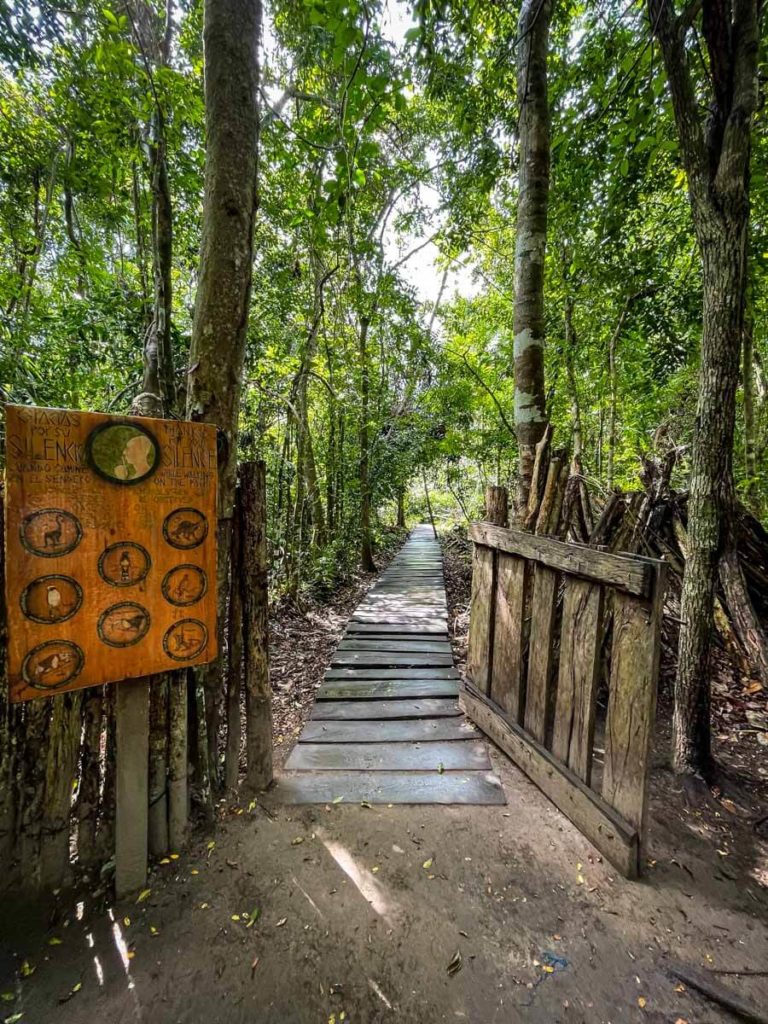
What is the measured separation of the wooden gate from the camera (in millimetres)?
1771

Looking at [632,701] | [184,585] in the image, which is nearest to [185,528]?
[184,585]

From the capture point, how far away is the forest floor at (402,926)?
131 centimetres

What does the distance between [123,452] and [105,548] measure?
0.37 metres

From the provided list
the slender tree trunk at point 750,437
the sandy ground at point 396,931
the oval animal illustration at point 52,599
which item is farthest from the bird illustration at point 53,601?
the slender tree trunk at point 750,437

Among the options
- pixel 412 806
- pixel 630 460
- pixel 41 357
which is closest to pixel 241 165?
pixel 412 806

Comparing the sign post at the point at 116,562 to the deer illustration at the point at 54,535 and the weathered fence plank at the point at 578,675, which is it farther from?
the weathered fence plank at the point at 578,675

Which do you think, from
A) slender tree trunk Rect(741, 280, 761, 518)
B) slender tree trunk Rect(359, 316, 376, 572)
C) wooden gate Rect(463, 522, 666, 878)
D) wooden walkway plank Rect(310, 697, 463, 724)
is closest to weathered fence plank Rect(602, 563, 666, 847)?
wooden gate Rect(463, 522, 666, 878)

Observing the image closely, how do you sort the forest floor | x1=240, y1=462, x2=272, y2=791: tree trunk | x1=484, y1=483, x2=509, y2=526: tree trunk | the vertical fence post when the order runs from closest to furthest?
the forest floor, the vertical fence post, x1=240, y1=462, x2=272, y2=791: tree trunk, x1=484, y1=483, x2=509, y2=526: tree trunk

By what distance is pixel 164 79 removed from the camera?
11.2ft

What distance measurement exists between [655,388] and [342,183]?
6.70m

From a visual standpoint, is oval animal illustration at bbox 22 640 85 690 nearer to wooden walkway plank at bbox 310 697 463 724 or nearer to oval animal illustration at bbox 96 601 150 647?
oval animal illustration at bbox 96 601 150 647

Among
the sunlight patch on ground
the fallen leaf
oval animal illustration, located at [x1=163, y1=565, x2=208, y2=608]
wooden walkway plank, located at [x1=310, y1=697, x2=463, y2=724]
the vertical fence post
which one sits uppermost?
oval animal illustration, located at [x1=163, y1=565, x2=208, y2=608]

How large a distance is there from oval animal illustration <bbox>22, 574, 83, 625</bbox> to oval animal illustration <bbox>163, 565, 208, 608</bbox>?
29cm

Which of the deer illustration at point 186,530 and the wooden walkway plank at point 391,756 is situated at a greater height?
the deer illustration at point 186,530
